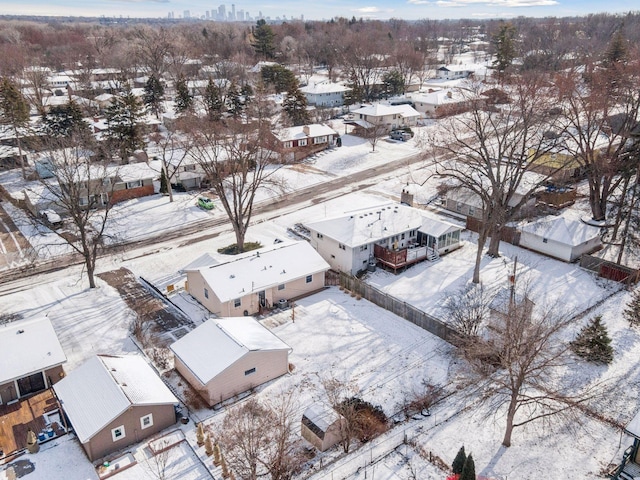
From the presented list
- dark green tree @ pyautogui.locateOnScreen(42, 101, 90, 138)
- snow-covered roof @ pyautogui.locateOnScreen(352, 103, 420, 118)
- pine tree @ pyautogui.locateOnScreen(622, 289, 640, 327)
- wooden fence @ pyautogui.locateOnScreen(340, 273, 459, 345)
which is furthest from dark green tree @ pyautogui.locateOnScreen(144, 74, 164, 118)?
pine tree @ pyautogui.locateOnScreen(622, 289, 640, 327)

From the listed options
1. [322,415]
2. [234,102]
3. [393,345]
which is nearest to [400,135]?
[234,102]

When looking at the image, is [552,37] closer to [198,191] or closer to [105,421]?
[198,191]

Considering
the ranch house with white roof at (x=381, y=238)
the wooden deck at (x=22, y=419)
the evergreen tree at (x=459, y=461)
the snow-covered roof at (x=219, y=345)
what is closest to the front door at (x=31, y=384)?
the wooden deck at (x=22, y=419)

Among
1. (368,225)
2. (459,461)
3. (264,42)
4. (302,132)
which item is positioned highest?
(264,42)

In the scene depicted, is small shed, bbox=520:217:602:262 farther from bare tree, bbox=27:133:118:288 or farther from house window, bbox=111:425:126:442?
house window, bbox=111:425:126:442

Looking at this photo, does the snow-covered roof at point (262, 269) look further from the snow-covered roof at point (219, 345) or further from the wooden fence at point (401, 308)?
the snow-covered roof at point (219, 345)

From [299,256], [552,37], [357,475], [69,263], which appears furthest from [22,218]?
[552,37]

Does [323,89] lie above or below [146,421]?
above

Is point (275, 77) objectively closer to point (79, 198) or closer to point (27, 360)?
point (79, 198)
